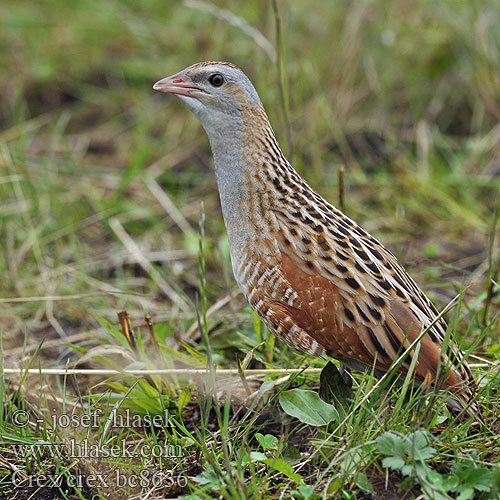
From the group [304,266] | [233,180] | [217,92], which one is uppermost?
[217,92]

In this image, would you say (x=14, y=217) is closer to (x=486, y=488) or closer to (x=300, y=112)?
(x=300, y=112)

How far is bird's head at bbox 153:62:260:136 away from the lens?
351cm

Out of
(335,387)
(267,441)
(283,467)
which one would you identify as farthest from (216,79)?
(283,467)

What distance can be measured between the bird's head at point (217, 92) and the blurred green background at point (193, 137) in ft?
4.08

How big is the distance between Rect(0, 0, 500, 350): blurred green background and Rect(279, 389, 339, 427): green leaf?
1031mm

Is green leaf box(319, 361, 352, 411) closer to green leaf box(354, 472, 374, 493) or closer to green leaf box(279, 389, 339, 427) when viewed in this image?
green leaf box(279, 389, 339, 427)

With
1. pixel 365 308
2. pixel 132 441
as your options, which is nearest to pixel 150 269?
pixel 132 441

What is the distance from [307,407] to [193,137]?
374 centimetres

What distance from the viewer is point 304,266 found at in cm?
323

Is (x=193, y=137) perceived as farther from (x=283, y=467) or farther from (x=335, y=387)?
(x=283, y=467)

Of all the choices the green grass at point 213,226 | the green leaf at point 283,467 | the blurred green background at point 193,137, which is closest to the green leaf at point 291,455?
the green grass at point 213,226

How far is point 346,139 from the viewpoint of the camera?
6551 millimetres

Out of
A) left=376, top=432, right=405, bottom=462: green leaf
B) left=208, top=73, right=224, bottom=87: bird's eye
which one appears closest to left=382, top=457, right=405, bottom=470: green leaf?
left=376, top=432, right=405, bottom=462: green leaf

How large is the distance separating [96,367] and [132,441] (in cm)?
87
